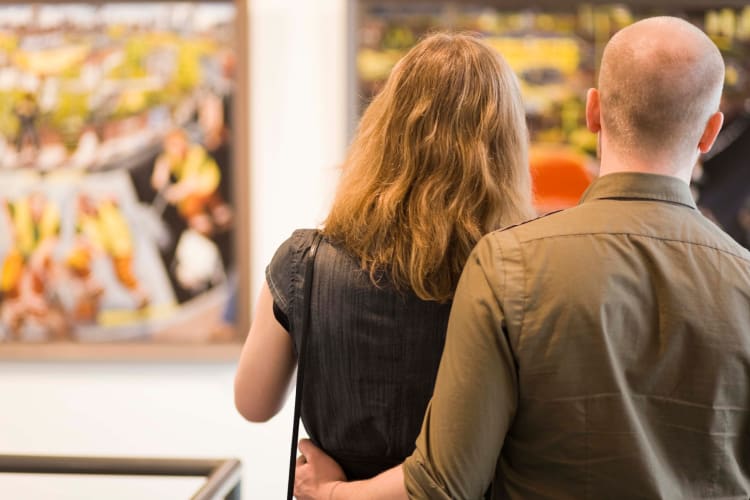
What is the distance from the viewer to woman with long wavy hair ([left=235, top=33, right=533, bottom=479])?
1224 millimetres

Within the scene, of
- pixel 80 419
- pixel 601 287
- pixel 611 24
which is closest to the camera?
pixel 601 287

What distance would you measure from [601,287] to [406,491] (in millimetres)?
381

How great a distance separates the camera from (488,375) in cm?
106

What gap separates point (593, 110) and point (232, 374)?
5.86 feet

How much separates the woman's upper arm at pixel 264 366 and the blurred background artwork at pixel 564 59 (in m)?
1.29

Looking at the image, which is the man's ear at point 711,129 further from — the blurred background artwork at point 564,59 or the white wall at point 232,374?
the white wall at point 232,374

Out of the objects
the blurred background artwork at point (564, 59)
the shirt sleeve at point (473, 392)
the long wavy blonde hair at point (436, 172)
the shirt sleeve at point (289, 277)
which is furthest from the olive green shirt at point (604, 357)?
the blurred background artwork at point (564, 59)

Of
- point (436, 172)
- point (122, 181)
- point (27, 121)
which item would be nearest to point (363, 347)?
point (436, 172)

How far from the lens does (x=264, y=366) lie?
134cm

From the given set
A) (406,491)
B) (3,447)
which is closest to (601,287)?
A: (406,491)

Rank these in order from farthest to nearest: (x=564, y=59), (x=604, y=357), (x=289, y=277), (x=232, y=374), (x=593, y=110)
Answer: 1. (x=232, y=374)
2. (x=564, y=59)
3. (x=289, y=277)
4. (x=593, y=110)
5. (x=604, y=357)

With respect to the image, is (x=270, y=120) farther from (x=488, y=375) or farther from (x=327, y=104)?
(x=488, y=375)

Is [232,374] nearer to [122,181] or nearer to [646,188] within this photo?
[122,181]

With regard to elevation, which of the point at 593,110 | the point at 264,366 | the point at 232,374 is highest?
the point at 593,110
